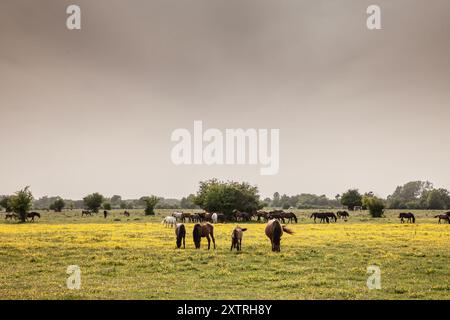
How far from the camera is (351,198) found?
99250 millimetres

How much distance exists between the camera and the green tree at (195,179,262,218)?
61.2 m

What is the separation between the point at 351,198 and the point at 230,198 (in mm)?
50389

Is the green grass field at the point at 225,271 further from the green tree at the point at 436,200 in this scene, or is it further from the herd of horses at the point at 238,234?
the green tree at the point at 436,200

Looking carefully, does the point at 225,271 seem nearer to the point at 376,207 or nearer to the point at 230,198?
the point at 230,198

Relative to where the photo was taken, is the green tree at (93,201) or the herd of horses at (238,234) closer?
the herd of horses at (238,234)

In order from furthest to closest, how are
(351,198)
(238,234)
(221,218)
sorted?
(351,198)
(221,218)
(238,234)

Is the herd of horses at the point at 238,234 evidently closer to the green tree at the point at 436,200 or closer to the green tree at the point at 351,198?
the green tree at the point at 351,198

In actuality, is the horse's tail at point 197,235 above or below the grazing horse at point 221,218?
above

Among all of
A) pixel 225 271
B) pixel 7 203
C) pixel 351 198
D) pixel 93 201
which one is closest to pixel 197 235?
pixel 225 271

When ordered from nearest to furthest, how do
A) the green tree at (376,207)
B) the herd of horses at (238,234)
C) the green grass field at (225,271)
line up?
the green grass field at (225,271) < the herd of horses at (238,234) < the green tree at (376,207)

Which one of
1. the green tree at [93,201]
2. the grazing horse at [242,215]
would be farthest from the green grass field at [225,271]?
the green tree at [93,201]

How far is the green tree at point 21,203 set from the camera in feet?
199

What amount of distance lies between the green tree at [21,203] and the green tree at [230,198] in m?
28.7

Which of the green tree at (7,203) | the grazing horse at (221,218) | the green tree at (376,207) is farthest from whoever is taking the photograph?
the green tree at (376,207)
